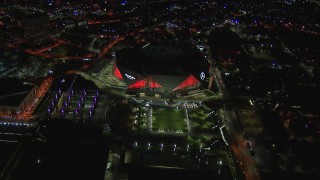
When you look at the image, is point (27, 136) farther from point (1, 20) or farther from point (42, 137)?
point (1, 20)

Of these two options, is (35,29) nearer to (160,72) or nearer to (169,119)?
(160,72)

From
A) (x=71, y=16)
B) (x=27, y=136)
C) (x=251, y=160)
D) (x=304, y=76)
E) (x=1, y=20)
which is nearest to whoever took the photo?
(x=27, y=136)

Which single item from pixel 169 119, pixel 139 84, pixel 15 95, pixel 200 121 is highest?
pixel 139 84

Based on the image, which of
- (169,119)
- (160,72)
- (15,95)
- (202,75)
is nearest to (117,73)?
(160,72)

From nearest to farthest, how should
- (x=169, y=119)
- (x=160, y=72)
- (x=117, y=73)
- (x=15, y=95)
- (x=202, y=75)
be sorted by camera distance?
(x=169, y=119) < (x=15, y=95) < (x=160, y=72) < (x=202, y=75) < (x=117, y=73)

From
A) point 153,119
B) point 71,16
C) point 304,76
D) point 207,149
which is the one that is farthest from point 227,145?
point 71,16

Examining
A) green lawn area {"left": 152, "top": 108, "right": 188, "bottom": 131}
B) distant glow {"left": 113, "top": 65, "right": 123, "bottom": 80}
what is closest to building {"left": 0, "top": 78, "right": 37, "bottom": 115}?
distant glow {"left": 113, "top": 65, "right": 123, "bottom": 80}
